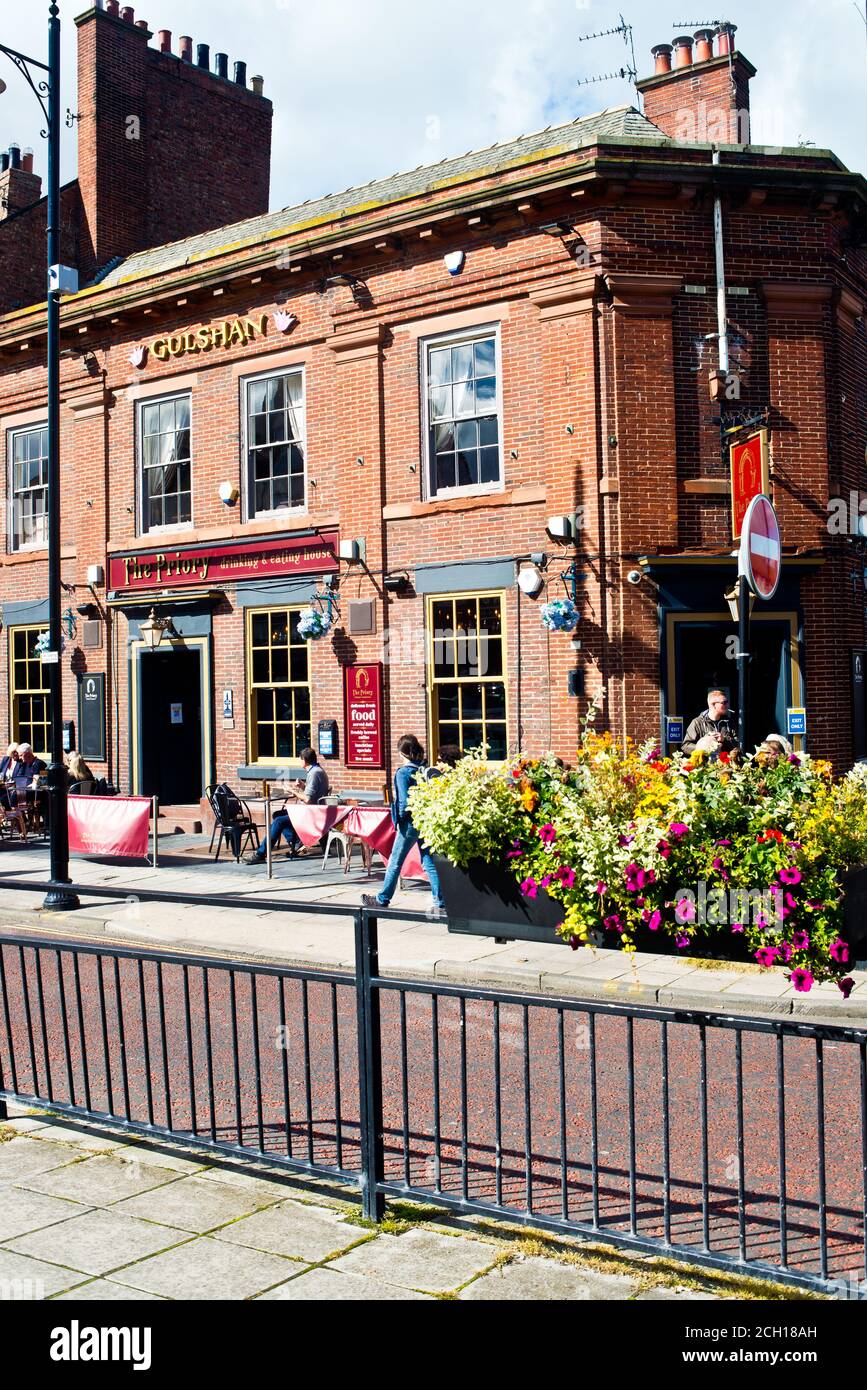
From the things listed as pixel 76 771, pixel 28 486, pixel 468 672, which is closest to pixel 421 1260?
pixel 468 672

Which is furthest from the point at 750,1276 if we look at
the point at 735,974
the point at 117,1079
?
the point at 735,974

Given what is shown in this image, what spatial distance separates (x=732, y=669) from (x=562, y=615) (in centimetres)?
235

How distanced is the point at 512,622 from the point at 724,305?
4741 millimetres

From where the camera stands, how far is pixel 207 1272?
4309mm

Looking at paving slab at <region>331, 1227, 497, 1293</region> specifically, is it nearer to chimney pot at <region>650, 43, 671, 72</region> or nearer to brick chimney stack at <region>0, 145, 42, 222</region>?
chimney pot at <region>650, 43, 671, 72</region>

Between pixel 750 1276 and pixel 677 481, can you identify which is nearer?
pixel 750 1276

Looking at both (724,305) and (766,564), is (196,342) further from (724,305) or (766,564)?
(766,564)

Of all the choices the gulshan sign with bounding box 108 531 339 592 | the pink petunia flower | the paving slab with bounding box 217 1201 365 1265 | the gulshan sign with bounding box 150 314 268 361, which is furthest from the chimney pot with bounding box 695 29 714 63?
the paving slab with bounding box 217 1201 365 1265

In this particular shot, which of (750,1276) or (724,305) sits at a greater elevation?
(724,305)

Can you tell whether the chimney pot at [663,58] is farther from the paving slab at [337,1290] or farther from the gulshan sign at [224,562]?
the paving slab at [337,1290]

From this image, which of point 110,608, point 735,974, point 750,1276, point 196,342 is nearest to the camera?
point 750,1276

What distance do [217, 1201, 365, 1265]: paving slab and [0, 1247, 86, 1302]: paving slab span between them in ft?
2.01

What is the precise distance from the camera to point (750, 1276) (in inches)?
158

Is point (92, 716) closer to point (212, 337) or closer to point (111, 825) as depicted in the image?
point (111, 825)
